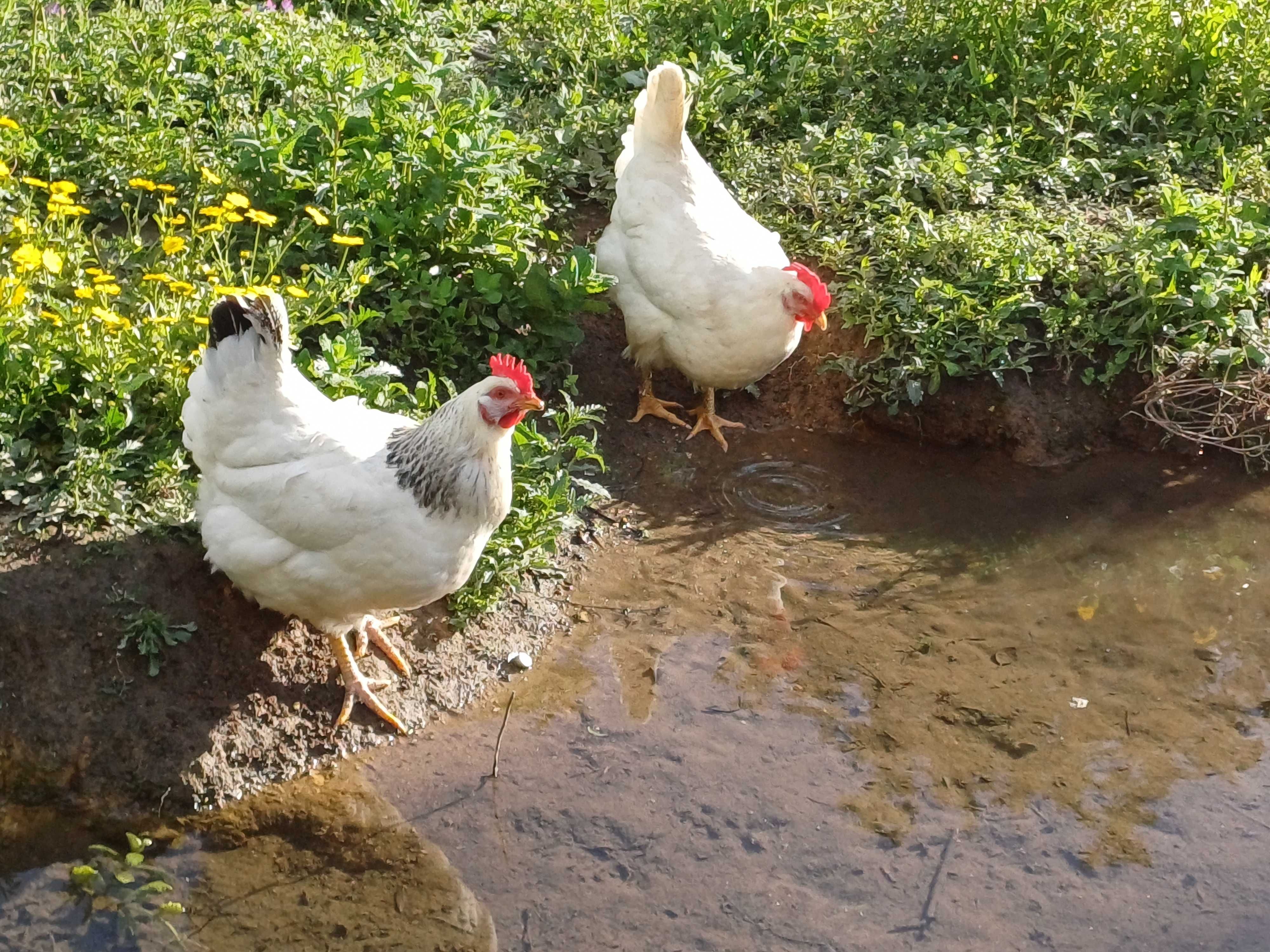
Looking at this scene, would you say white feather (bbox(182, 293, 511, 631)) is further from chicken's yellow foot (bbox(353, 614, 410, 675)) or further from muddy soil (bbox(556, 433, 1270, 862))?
muddy soil (bbox(556, 433, 1270, 862))

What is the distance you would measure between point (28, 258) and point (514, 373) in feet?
6.21

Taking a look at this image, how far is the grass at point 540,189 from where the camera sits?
14.5 ft

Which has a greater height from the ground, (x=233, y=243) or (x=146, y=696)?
(x=233, y=243)

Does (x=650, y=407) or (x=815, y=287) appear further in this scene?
(x=650, y=407)

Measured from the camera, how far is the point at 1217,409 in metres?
5.40

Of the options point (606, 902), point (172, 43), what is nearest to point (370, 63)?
point (172, 43)

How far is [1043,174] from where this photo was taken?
21.0 feet

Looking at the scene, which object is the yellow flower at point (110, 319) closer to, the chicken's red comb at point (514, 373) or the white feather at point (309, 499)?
the white feather at point (309, 499)

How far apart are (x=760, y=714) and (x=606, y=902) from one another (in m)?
0.96

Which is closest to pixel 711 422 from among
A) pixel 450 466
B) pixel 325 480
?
pixel 450 466

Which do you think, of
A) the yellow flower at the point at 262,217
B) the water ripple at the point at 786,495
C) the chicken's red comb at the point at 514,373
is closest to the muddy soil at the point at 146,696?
the chicken's red comb at the point at 514,373

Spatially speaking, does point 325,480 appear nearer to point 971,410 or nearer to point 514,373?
point 514,373

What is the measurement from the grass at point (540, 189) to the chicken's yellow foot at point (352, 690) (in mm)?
513

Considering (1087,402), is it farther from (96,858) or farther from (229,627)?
(96,858)
